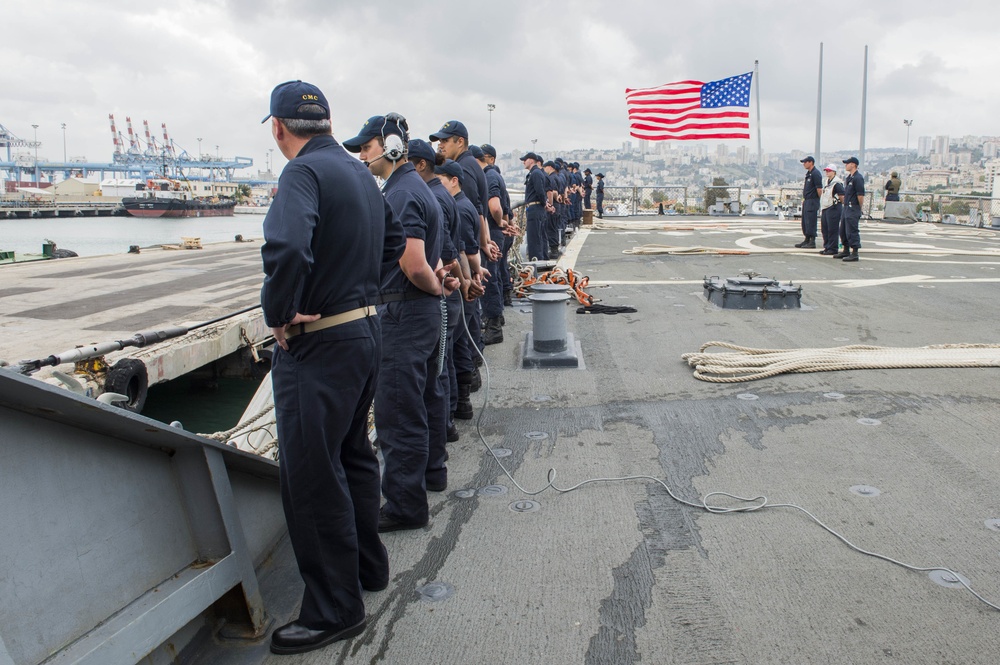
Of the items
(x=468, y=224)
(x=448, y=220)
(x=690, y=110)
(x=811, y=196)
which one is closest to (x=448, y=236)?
(x=448, y=220)

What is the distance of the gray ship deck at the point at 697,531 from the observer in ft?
8.43

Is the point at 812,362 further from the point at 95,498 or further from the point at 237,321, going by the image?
the point at 237,321

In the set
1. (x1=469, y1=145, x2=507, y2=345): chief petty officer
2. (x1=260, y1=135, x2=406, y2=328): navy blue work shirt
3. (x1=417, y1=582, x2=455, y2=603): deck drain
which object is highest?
Result: (x1=260, y1=135, x2=406, y2=328): navy blue work shirt

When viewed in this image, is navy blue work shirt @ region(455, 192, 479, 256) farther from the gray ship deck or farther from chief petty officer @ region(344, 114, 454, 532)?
chief petty officer @ region(344, 114, 454, 532)

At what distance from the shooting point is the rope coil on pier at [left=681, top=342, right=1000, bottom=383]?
579cm

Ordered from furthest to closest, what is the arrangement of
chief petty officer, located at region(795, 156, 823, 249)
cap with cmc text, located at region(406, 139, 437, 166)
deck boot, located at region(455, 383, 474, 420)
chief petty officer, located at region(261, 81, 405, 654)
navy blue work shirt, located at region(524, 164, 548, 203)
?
chief petty officer, located at region(795, 156, 823, 249) < navy blue work shirt, located at region(524, 164, 548, 203) < deck boot, located at region(455, 383, 474, 420) < cap with cmc text, located at region(406, 139, 437, 166) < chief petty officer, located at region(261, 81, 405, 654)

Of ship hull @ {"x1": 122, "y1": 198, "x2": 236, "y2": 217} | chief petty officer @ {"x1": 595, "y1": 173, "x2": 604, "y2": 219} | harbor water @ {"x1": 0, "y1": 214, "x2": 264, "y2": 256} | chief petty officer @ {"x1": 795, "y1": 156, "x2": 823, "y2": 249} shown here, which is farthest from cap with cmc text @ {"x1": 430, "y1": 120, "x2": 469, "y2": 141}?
ship hull @ {"x1": 122, "y1": 198, "x2": 236, "y2": 217}

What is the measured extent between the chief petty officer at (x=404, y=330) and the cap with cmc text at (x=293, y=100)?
2.63 feet

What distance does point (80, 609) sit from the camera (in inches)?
82.3

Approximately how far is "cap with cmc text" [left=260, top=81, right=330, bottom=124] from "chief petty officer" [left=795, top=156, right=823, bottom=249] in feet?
46.7

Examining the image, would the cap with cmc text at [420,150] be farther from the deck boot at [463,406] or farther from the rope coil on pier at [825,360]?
the rope coil on pier at [825,360]

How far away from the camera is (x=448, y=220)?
4254 mm

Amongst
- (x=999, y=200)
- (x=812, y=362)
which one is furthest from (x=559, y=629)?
(x=999, y=200)

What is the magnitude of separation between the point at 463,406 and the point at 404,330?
5.67ft
